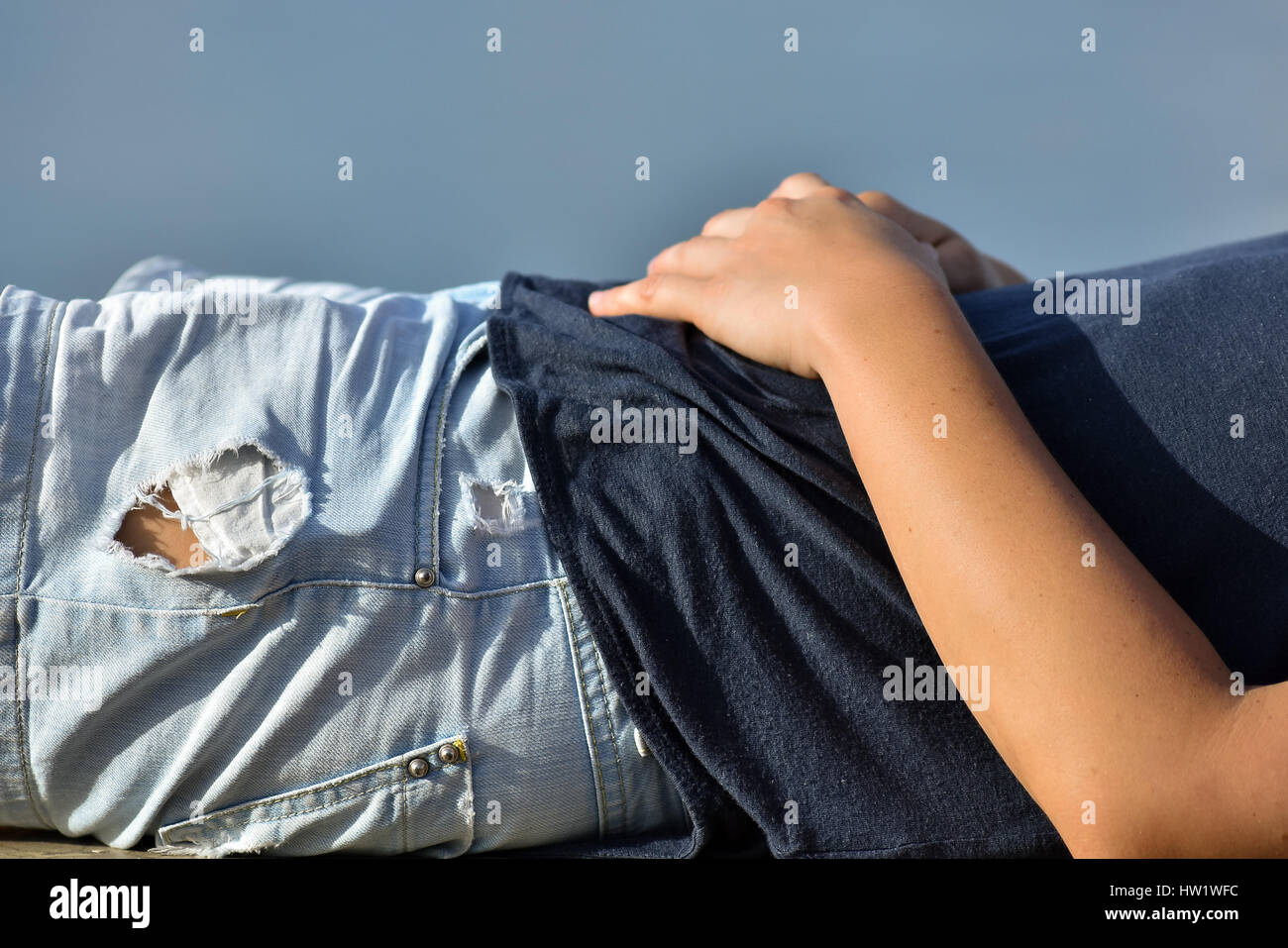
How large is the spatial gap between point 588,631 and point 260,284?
1.34 ft

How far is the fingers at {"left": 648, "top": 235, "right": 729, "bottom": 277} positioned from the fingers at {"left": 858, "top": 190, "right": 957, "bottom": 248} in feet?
0.46

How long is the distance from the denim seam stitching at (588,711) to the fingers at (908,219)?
1.27 ft

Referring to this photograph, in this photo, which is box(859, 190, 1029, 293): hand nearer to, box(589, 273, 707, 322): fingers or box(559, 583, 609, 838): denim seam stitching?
box(589, 273, 707, 322): fingers

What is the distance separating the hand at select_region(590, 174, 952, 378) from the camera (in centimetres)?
52

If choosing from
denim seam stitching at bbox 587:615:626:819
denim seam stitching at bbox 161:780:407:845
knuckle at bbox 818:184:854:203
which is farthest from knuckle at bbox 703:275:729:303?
denim seam stitching at bbox 161:780:407:845

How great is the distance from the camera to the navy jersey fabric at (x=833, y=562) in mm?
493

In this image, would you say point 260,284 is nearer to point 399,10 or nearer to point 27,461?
point 27,461

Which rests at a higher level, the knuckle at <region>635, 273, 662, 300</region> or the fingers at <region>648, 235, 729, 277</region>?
the fingers at <region>648, 235, 729, 277</region>

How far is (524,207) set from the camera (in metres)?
1.37

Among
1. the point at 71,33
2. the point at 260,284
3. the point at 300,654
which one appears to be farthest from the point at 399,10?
the point at 300,654

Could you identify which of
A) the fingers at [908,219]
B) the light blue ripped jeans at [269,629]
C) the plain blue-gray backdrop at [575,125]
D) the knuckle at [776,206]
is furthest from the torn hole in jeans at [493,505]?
the plain blue-gray backdrop at [575,125]

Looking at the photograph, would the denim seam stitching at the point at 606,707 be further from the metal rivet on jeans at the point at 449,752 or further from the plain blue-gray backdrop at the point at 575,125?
the plain blue-gray backdrop at the point at 575,125
